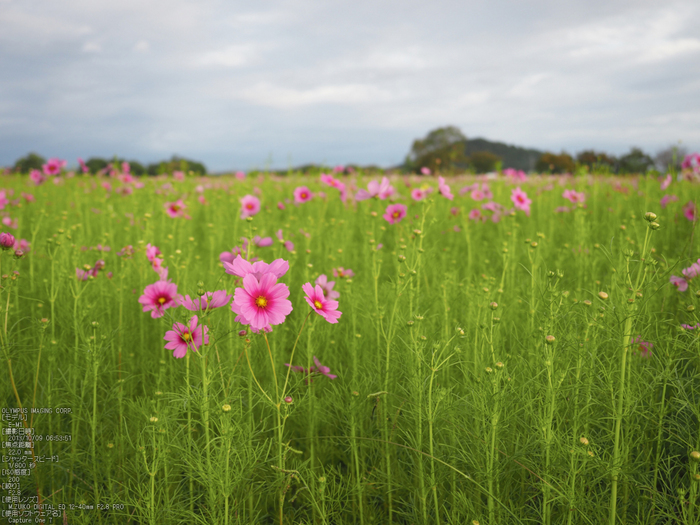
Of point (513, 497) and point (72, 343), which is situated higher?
point (72, 343)

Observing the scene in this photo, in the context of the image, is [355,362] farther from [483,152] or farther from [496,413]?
[483,152]

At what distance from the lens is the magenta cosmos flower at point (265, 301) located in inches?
34.4

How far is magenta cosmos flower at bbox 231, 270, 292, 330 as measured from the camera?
87cm

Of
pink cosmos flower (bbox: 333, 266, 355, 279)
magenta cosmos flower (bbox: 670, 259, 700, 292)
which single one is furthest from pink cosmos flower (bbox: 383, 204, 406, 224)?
magenta cosmos flower (bbox: 670, 259, 700, 292)

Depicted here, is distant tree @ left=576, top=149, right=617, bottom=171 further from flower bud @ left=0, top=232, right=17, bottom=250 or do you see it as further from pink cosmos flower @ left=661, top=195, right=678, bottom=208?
flower bud @ left=0, top=232, right=17, bottom=250

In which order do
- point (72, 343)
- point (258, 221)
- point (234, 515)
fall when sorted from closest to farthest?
point (234, 515) → point (72, 343) → point (258, 221)

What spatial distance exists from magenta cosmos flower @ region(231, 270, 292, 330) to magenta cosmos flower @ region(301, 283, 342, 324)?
0.20 ft

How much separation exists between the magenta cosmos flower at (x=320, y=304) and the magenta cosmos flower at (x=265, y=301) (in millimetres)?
60

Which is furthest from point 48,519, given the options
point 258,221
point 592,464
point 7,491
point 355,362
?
point 258,221

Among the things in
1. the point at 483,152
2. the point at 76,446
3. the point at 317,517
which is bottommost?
the point at 317,517

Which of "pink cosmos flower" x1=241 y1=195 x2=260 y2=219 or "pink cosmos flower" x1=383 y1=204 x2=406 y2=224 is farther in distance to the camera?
"pink cosmos flower" x1=241 y1=195 x2=260 y2=219

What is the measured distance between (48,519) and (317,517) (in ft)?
2.32

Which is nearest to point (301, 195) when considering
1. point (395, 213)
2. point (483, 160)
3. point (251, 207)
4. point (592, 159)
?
point (251, 207)

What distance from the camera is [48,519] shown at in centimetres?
109
